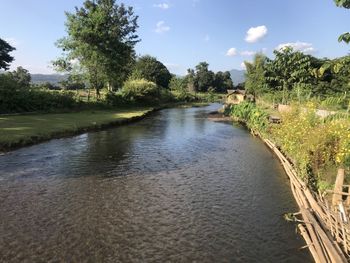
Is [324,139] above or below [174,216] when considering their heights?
above

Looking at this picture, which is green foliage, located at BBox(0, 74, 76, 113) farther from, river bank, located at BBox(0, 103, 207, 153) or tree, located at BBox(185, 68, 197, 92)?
tree, located at BBox(185, 68, 197, 92)

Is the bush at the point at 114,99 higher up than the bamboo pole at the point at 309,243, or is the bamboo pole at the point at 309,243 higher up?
the bush at the point at 114,99

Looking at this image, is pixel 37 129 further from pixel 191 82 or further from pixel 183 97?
pixel 191 82

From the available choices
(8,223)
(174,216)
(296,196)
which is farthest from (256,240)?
(8,223)

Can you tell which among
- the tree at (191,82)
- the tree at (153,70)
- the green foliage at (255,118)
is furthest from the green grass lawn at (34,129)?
the tree at (191,82)

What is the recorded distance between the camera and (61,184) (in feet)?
60.8

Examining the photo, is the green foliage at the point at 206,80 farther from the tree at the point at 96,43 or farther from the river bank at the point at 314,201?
the river bank at the point at 314,201

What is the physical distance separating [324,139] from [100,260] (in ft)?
37.1

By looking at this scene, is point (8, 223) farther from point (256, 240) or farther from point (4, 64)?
point (4, 64)

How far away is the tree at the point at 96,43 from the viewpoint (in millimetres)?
60688

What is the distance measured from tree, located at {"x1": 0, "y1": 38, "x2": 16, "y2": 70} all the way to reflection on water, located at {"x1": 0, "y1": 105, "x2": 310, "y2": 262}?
66.5 m

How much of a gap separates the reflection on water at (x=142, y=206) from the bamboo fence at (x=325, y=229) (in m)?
0.69

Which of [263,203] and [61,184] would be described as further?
[61,184]

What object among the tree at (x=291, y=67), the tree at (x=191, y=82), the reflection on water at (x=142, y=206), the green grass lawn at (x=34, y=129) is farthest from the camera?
the tree at (x=191, y=82)
